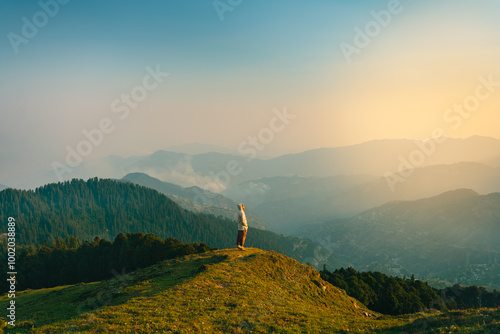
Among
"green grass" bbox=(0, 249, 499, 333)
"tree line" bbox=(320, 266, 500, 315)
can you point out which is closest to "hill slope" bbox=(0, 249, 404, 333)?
"green grass" bbox=(0, 249, 499, 333)

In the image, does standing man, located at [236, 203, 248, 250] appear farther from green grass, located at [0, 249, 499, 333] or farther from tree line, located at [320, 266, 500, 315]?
tree line, located at [320, 266, 500, 315]

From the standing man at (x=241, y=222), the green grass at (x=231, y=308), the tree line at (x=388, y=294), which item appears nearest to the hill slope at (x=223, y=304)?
the green grass at (x=231, y=308)

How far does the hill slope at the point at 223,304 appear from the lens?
71.0 feet

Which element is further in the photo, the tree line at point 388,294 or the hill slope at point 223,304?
the tree line at point 388,294

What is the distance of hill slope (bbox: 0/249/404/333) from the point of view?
21641 millimetres

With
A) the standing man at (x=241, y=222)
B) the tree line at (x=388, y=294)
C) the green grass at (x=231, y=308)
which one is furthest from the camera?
the tree line at (x=388, y=294)

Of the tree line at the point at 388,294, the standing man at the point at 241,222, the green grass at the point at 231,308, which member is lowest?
the tree line at the point at 388,294

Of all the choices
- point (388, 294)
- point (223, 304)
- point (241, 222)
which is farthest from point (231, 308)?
point (388, 294)

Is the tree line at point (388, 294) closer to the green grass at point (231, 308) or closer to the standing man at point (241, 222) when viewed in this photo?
the green grass at point (231, 308)

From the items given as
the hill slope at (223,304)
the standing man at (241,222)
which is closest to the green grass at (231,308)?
the hill slope at (223,304)

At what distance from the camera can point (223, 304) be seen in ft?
86.4

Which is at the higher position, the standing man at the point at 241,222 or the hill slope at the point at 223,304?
the standing man at the point at 241,222

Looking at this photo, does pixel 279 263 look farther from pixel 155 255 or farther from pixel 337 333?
pixel 155 255

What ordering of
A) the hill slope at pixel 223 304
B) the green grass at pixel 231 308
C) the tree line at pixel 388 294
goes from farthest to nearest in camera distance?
the tree line at pixel 388 294, the hill slope at pixel 223 304, the green grass at pixel 231 308
